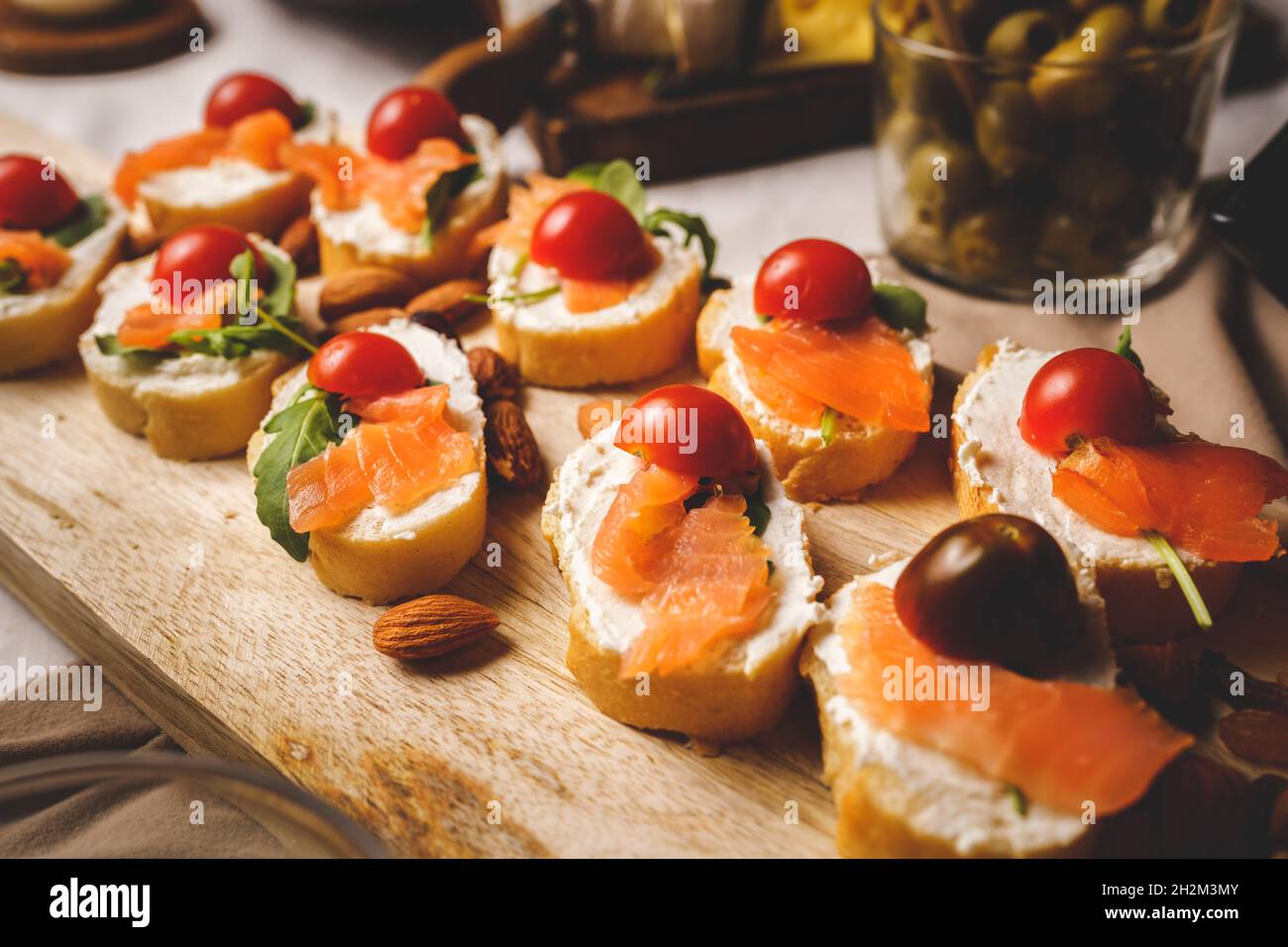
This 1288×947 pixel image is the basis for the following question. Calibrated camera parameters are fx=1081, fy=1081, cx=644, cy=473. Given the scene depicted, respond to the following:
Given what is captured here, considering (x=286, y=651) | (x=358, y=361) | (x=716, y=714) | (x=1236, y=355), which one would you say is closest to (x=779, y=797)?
(x=716, y=714)

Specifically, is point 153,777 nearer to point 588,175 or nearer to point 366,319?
point 366,319

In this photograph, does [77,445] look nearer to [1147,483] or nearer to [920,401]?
[920,401]

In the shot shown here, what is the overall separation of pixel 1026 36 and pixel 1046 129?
26 cm

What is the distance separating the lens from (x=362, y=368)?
262cm

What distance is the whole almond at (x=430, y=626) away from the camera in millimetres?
2299

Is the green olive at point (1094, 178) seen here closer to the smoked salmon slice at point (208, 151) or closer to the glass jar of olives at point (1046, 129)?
the glass jar of olives at point (1046, 129)

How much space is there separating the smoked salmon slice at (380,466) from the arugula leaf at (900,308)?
1.13 meters

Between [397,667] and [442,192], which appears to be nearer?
[397,667]

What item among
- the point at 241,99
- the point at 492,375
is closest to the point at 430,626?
the point at 492,375

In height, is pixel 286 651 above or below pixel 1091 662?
below

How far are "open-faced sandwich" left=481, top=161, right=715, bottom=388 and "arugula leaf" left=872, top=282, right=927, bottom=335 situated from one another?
1.82 ft

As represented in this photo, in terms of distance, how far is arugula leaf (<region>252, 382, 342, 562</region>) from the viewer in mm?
2451

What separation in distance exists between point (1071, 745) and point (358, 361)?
1779 millimetres
